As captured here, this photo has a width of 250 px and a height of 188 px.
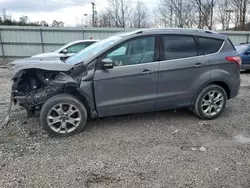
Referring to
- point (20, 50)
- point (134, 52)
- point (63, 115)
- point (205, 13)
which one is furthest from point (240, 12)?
point (63, 115)

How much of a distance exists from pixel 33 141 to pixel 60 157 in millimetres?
741

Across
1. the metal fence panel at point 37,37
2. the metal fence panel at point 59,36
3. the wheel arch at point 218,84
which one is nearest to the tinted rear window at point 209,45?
the wheel arch at point 218,84

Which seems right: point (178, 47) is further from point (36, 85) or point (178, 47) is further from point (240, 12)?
point (240, 12)

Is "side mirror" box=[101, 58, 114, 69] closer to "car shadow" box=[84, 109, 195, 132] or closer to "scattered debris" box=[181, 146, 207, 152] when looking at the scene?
"car shadow" box=[84, 109, 195, 132]

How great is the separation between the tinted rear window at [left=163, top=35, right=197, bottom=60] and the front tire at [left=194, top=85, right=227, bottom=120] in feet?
2.56

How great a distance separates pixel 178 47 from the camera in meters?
4.25

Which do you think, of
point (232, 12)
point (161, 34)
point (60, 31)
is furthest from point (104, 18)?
point (161, 34)

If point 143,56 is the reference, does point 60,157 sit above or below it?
below

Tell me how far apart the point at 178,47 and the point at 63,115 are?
236 cm

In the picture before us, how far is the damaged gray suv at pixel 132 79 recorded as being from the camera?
3.79 meters

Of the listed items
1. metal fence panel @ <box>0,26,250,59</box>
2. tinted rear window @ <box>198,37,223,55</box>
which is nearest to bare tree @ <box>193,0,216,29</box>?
metal fence panel @ <box>0,26,250,59</box>

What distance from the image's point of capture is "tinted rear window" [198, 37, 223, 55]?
4.42 metres

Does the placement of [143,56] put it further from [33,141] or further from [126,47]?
[33,141]

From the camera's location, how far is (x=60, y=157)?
3.21 m
